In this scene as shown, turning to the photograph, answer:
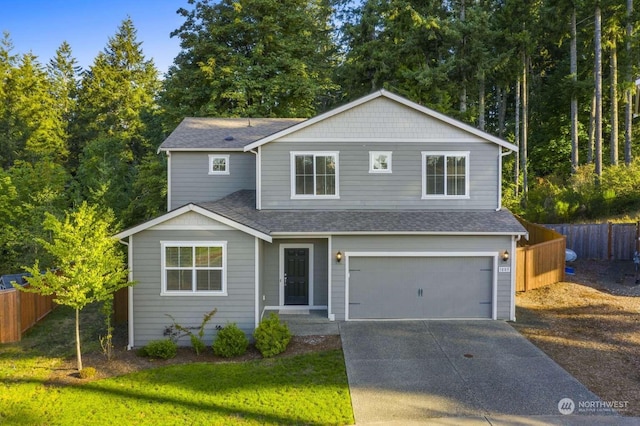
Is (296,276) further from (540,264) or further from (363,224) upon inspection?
(540,264)

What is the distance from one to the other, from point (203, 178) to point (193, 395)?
873 cm

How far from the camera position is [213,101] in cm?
2348

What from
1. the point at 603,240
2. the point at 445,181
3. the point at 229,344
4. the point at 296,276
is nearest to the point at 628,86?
the point at 603,240

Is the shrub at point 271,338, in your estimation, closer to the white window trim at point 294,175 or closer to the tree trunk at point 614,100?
the white window trim at point 294,175

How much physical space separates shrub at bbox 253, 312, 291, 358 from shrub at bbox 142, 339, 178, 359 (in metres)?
1.97

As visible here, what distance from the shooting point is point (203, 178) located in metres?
Result: 15.6

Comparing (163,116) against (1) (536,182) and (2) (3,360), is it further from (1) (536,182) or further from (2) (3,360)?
(1) (536,182)

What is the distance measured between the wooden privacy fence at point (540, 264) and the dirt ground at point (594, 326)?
363 millimetres

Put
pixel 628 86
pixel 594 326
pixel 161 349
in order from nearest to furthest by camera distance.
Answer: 1. pixel 161 349
2. pixel 594 326
3. pixel 628 86

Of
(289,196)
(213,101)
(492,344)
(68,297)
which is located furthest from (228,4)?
(492,344)

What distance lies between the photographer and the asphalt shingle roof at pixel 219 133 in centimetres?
1556

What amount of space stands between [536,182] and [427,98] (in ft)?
36.6

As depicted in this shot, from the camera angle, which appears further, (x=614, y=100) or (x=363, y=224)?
(x=614, y=100)

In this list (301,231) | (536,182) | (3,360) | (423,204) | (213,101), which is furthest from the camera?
(536,182)
